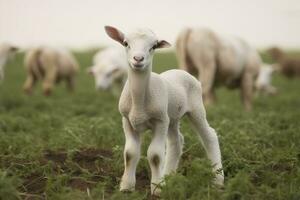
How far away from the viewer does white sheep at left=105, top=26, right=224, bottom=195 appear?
5.27m

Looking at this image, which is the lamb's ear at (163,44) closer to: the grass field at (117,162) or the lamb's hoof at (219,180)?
the grass field at (117,162)

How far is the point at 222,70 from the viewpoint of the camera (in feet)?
41.9

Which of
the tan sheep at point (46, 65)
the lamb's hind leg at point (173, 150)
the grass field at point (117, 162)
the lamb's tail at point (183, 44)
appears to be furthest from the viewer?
the tan sheep at point (46, 65)

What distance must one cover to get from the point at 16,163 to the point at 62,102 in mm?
7723

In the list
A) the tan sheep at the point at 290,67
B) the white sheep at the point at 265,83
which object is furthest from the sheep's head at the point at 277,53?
the white sheep at the point at 265,83

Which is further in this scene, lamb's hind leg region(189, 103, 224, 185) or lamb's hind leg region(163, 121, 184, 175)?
lamb's hind leg region(163, 121, 184, 175)

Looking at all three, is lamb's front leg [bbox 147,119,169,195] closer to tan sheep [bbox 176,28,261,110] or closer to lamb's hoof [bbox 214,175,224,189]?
lamb's hoof [bbox 214,175,224,189]

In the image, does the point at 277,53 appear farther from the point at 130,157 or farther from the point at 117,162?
the point at 130,157

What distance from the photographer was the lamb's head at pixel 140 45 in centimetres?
510

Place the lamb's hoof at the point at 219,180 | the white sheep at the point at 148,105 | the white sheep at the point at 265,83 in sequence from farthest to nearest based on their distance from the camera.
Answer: the white sheep at the point at 265,83 → the lamb's hoof at the point at 219,180 → the white sheep at the point at 148,105

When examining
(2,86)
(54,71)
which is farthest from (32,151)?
(2,86)

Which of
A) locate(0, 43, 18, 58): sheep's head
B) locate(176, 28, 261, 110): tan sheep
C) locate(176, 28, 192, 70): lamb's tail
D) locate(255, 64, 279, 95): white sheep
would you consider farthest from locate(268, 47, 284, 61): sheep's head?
locate(0, 43, 18, 58): sheep's head

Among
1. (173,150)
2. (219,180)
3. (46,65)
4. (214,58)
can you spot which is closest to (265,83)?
(46,65)

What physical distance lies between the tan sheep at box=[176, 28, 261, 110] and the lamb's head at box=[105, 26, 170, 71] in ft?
22.4
